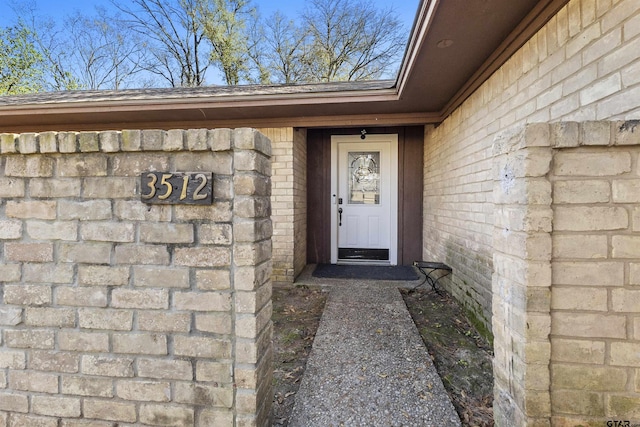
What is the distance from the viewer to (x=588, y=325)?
48.4 inches

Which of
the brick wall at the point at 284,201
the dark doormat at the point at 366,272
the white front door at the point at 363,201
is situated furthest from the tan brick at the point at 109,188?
the white front door at the point at 363,201

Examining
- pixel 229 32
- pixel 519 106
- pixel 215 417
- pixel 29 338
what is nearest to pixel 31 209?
pixel 29 338

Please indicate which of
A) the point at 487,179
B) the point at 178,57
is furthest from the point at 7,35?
the point at 487,179

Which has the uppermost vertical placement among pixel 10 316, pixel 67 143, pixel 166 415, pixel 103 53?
pixel 103 53

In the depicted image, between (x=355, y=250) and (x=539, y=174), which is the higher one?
(x=539, y=174)

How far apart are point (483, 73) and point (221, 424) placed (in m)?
3.40

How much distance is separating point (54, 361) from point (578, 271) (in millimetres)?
2431

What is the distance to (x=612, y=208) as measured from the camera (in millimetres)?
1209

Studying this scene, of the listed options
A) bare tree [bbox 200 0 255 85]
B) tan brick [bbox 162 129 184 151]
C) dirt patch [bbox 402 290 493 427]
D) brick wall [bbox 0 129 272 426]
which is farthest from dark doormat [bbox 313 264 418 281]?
bare tree [bbox 200 0 255 85]

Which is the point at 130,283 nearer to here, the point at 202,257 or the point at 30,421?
the point at 202,257

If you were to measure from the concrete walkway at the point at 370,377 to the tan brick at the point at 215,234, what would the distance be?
113 centimetres

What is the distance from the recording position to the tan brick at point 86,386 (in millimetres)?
1477

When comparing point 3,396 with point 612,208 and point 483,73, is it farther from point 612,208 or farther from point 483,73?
point 483,73

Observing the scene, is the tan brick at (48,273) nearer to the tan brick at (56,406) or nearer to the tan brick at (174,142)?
the tan brick at (56,406)
